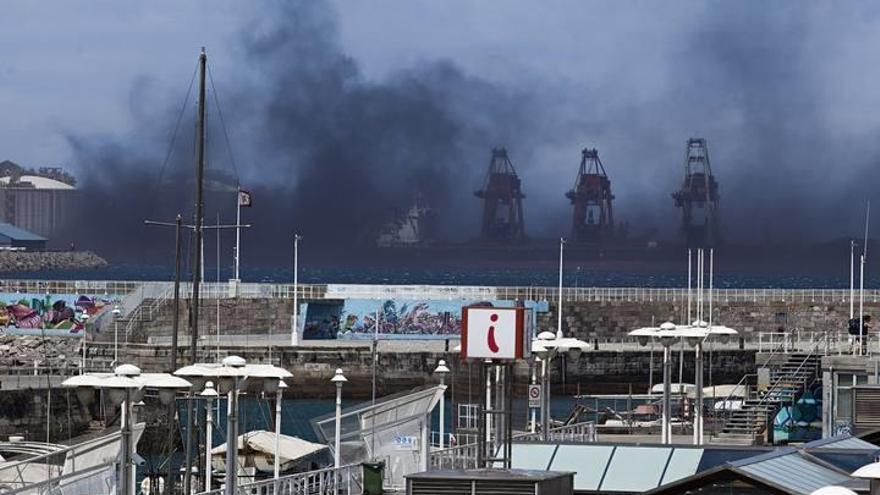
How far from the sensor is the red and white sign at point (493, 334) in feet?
69.6

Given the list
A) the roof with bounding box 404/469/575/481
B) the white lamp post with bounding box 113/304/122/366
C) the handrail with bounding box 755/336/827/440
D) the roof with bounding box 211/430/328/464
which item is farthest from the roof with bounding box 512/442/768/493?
the white lamp post with bounding box 113/304/122/366

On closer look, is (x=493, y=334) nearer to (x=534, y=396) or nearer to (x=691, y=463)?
(x=691, y=463)

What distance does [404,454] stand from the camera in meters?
30.6

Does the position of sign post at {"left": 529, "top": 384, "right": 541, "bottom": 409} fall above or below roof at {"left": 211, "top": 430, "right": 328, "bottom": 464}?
above

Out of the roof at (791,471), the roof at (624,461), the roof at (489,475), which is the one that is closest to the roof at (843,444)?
the roof at (791,471)

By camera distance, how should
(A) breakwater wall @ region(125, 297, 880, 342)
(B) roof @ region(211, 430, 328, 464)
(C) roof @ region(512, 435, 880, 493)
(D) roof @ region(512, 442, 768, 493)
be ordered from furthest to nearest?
(A) breakwater wall @ region(125, 297, 880, 342), (B) roof @ region(211, 430, 328, 464), (D) roof @ region(512, 442, 768, 493), (C) roof @ region(512, 435, 880, 493)

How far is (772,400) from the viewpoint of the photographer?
46.0 meters

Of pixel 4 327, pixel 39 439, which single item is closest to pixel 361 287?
pixel 4 327

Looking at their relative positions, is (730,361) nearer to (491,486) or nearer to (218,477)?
(218,477)

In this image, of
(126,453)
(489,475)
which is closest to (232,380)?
(126,453)

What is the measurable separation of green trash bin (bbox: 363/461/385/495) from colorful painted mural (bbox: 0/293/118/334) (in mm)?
57431

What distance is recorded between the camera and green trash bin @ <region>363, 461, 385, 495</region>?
2736cm

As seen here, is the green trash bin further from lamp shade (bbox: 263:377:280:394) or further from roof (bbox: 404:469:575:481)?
roof (bbox: 404:469:575:481)

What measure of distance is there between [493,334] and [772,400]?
83.7 feet
